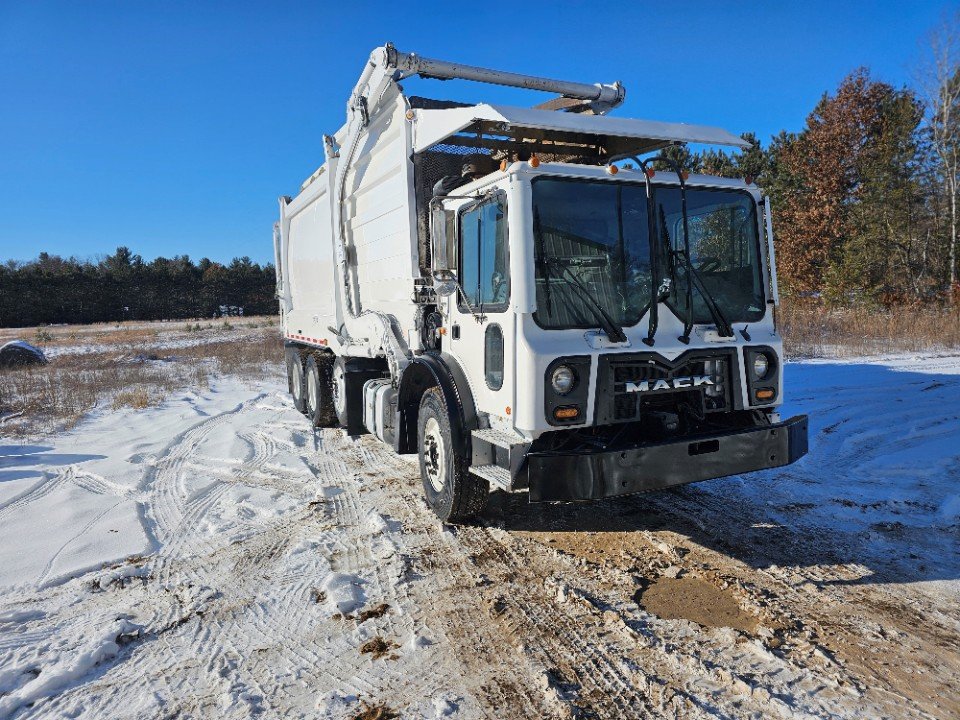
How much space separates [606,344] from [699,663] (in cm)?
188

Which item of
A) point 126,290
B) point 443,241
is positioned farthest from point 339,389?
point 126,290

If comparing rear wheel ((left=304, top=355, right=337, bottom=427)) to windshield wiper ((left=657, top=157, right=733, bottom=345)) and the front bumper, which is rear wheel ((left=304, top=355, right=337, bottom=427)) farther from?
windshield wiper ((left=657, top=157, right=733, bottom=345))

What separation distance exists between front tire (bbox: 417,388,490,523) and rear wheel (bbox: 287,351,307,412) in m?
5.08

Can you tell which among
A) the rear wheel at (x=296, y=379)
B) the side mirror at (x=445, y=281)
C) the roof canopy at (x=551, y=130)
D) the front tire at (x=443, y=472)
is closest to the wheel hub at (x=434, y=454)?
the front tire at (x=443, y=472)

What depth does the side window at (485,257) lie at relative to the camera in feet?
13.6

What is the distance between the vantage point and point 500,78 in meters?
6.37

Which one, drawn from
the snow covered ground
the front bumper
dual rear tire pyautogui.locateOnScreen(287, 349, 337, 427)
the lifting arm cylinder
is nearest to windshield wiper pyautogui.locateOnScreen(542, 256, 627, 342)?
the front bumper

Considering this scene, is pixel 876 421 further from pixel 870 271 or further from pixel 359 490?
pixel 870 271

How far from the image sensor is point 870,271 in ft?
71.3

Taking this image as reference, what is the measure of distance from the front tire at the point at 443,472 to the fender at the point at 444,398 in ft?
0.25

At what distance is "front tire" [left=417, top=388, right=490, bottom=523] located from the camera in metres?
4.65

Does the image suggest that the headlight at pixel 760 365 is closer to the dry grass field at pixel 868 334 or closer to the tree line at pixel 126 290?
the dry grass field at pixel 868 334

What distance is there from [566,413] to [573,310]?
698mm

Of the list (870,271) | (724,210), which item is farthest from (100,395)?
(870,271)
